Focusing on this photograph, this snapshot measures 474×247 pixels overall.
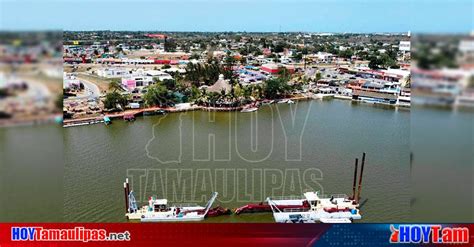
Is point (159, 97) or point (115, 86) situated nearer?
point (159, 97)

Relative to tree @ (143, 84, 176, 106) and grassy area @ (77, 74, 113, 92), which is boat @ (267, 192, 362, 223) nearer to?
tree @ (143, 84, 176, 106)

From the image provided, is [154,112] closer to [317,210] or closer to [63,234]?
[317,210]

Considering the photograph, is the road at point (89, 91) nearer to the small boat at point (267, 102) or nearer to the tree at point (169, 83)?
the tree at point (169, 83)

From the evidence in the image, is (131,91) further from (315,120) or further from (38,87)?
(38,87)

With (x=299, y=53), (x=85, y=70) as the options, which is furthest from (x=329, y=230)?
(x=299, y=53)

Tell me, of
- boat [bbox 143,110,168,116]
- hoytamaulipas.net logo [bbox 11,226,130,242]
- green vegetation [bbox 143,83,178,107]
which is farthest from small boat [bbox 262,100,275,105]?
hoytamaulipas.net logo [bbox 11,226,130,242]

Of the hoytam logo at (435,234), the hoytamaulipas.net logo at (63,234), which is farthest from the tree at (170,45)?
the hoytam logo at (435,234)

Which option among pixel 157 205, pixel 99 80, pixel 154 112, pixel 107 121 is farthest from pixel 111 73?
pixel 157 205
